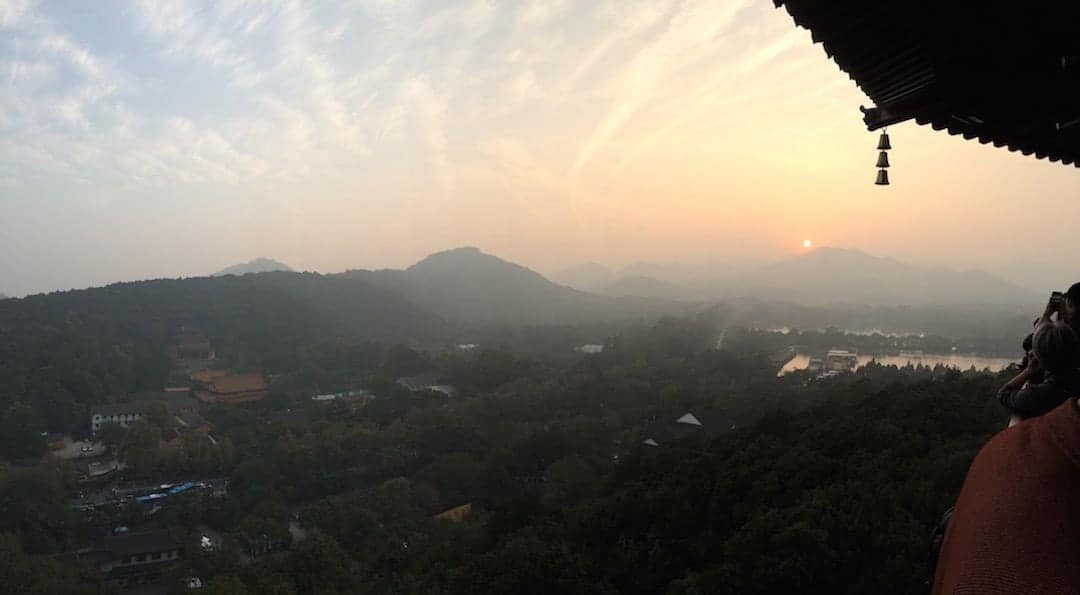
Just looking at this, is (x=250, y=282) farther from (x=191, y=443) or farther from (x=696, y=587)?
(x=696, y=587)

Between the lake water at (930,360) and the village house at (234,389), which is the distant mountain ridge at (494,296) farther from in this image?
the village house at (234,389)

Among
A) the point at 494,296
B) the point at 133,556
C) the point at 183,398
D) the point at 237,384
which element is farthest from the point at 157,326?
the point at 494,296

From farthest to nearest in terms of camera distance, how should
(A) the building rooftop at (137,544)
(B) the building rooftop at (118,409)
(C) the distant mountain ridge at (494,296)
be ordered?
(C) the distant mountain ridge at (494,296) → (B) the building rooftop at (118,409) → (A) the building rooftop at (137,544)

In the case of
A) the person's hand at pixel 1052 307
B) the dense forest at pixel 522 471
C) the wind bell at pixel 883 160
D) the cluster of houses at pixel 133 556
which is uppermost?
the wind bell at pixel 883 160

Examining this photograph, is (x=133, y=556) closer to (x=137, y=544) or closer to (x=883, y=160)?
(x=137, y=544)

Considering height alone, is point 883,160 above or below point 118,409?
above

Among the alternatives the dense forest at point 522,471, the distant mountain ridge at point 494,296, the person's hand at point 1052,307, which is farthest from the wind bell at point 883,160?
the distant mountain ridge at point 494,296
